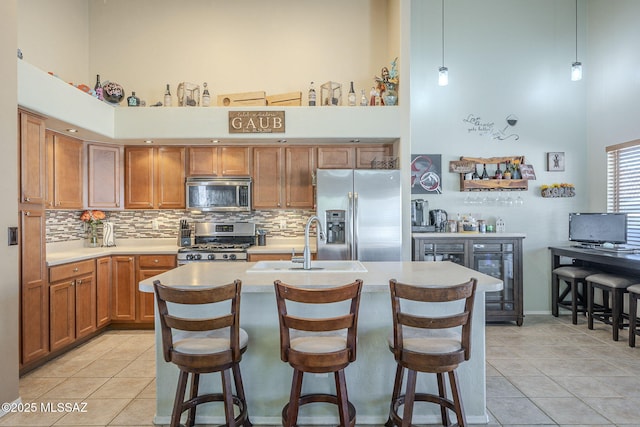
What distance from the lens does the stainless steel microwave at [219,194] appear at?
467 centimetres

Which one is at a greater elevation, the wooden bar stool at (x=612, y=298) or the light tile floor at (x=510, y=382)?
the wooden bar stool at (x=612, y=298)

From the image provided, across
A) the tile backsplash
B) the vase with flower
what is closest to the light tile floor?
the vase with flower

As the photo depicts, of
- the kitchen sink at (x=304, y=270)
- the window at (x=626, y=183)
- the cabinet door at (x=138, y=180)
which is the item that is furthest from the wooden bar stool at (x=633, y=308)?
the cabinet door at (x=138, y=180)

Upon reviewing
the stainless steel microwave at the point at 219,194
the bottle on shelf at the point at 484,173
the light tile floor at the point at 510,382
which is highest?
the bottle on shelf at the point at 484,173

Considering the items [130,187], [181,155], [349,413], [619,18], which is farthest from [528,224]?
[130,187]

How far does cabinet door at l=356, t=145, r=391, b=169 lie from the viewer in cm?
473

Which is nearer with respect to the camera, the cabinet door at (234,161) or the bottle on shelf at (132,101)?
the bottle on shelf at (132,101)

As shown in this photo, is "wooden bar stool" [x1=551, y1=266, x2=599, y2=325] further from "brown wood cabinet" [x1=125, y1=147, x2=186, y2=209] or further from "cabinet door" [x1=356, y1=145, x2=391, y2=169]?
"brown wood cabinet" [x1=125, y1=147, x2=186, y2=209]

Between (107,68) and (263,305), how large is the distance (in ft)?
14.0

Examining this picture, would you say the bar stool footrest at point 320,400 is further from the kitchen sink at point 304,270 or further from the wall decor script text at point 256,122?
the wall decor script text at point 256,122

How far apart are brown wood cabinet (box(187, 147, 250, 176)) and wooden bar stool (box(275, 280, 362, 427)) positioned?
10.1 ft

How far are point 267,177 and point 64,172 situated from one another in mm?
2196

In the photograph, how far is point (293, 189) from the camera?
4773mm

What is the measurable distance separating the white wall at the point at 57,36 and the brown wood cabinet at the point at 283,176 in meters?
2.39
